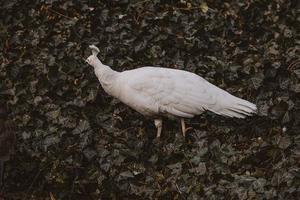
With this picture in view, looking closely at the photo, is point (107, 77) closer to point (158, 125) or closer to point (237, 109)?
point (158, 125)

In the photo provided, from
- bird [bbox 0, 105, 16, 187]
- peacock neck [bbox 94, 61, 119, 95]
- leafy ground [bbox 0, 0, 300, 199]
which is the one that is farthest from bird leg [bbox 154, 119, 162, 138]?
bird [bbox 0, 105, 16, 187]

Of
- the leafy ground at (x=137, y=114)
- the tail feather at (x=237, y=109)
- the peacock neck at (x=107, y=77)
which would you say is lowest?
the leafy ground at (x=137, y=114)

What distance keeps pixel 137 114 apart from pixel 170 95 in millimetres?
709

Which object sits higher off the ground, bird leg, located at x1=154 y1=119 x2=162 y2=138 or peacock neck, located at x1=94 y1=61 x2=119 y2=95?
peacock neck, located at x1=94 y1=61 x2=119 y2=95

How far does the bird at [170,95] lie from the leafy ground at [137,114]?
28 centimetres

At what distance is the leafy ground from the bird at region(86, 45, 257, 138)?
28 cm

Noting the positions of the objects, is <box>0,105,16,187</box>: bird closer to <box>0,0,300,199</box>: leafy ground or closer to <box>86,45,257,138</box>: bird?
<box>0,0,300,199</box>: leafy ground

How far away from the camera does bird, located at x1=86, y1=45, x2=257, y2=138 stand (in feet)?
16.5

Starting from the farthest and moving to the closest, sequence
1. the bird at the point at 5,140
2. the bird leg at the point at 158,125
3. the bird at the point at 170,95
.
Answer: the bird leg at the point at 158,125
the bird at the point at 170,95
the bird at the point at 5,140

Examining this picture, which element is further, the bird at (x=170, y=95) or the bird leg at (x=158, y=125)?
the bird leg at (x=158, y=125)

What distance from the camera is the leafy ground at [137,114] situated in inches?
192

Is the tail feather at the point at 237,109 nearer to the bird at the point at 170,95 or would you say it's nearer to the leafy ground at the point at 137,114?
the bird at the point at 170,95

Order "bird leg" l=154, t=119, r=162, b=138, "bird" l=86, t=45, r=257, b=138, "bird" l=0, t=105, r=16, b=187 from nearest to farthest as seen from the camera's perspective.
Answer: "bird" l=0, t=105, r=16, b=187 → "bird" l=86, t=45, r=257, b=138 → "bird leg" l=154, t=119, r=162, b=138

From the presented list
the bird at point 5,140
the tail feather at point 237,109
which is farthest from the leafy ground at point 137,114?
the bird at point 5,140
